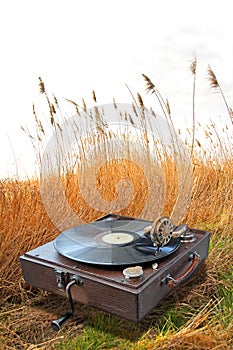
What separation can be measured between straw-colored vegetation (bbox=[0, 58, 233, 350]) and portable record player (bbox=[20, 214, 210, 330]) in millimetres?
202

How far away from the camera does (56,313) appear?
168cm

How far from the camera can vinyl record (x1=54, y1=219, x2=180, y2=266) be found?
54.2 inches

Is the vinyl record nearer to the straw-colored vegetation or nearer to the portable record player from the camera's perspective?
the portable record player

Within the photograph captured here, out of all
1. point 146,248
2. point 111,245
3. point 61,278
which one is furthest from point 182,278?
point 61,278

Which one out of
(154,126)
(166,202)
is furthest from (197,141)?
(166,202)

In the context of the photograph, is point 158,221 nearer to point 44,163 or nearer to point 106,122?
point 44,163

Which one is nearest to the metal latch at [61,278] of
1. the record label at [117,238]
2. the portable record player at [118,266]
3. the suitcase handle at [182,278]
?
the portable record player at [118,266]

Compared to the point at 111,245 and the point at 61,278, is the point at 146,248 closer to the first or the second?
the point at 111,245

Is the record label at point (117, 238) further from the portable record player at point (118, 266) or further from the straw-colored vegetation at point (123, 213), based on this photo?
the straw-colored vegetation at point (123, 213)

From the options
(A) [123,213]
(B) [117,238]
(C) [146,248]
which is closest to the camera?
(C) [146,248]

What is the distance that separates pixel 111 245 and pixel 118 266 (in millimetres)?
172

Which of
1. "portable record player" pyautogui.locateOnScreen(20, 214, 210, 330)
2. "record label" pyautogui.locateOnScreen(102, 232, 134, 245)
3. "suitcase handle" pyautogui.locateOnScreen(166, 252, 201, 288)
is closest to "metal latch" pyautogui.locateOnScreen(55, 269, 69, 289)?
"portable record player" pyautogui.locateOnScreen(20, 214, 210, 330)

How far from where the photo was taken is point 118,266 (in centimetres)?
134

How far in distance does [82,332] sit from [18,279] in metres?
0.51
